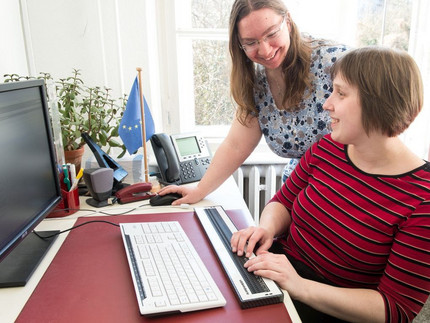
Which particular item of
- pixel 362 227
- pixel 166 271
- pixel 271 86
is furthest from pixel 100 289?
pixel 271 86

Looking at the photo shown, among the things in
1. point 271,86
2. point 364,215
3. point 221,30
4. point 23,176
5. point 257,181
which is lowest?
point 257,181

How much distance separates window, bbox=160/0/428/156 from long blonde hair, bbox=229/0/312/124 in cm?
70

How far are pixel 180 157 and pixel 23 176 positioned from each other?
0.76 m

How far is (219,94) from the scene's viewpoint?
2.26 metres

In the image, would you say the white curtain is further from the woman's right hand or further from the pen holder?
the pen holder

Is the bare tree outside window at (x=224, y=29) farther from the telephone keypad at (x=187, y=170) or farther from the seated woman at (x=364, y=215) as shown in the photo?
the seated woman at (x=364, y=215)

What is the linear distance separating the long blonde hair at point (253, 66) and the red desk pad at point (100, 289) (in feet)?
1.84

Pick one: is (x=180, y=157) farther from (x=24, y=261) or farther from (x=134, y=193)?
(x=24, y=261)

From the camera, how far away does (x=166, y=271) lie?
0.86 m

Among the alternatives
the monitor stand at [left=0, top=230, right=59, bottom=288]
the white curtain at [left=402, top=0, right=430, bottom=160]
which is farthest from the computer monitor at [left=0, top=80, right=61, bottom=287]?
the white curtain at [left=402, top=0, right=430, bottom=160]

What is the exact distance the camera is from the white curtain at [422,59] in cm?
209

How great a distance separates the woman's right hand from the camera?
973 millimetres

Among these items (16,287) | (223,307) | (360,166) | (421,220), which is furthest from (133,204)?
(421,220)

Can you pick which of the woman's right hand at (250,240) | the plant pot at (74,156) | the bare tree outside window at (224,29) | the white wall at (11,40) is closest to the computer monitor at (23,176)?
the plant pot at (74,156)
